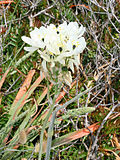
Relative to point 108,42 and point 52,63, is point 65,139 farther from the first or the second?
point 108,42

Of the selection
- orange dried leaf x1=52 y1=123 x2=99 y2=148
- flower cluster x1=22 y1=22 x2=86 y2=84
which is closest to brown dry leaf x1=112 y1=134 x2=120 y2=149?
orange dried leaf x1=52 y1=123 x2=99 y2=148

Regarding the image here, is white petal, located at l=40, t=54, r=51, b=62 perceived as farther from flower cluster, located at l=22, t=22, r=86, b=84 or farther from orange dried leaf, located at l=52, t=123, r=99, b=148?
orange dried leaf, located at l=52, t=123, r=99, b=148

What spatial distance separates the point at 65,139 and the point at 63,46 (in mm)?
698

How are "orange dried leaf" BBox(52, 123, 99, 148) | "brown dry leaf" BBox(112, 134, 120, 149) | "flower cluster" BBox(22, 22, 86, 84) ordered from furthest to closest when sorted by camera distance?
1. "brown dry leaf" BBox(112, 134, 120, 149)
2. "orange dried leaf" BBox(52, 123, 99, 148)
3. "flower cluster" BBox(22, 22, 86, 84)

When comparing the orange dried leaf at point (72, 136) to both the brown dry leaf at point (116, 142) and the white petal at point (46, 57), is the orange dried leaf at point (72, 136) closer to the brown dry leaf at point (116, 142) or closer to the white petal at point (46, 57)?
the brown dry leaf at point (116, 142)

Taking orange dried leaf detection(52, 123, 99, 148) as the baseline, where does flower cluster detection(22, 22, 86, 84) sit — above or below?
above

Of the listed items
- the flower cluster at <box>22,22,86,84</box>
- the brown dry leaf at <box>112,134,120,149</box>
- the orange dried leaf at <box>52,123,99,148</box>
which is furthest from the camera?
the brown dry leaf at <box>112,134,120,149</box>

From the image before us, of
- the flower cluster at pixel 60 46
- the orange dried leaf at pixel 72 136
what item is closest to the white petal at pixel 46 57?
the flower cluster at pixel 60 46

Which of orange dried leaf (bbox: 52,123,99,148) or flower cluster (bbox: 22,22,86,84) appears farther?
orange dried leaf (bbox: 52,123,99,148)

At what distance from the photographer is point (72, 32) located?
100cm

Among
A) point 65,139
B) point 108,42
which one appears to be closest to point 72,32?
point 65,139

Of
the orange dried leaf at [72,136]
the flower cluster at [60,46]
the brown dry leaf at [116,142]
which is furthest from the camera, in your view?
the brown dry leaf at [116,142]

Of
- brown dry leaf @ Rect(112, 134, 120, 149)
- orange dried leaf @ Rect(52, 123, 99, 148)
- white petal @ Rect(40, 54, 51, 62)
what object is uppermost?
white petal @ Rect(40, 54, 51, 62)

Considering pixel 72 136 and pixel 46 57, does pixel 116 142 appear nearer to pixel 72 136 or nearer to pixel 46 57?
pixel 72 136
